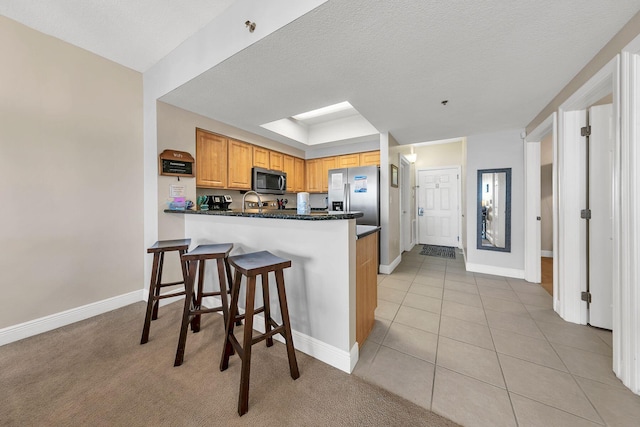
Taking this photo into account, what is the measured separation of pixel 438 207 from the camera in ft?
18.2

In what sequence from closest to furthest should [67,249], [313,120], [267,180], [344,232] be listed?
1. [344,232]
2. [67,249]
3. [267,180]
4. [313,120]

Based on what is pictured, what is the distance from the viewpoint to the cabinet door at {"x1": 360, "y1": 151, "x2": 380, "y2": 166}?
4.14 meters

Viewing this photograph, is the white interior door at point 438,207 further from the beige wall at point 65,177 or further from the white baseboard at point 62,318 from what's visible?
the white baseboard at point 62,318

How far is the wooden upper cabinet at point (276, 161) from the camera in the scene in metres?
4.07

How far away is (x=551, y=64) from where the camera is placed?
1740 mm

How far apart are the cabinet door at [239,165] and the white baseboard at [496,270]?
394 cm

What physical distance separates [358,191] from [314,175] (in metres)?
1.42

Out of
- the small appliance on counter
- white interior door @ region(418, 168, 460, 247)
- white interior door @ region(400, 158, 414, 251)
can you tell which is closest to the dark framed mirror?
white interior door @ region(400, 158, 414, 251)

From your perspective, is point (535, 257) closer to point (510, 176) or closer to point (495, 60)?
point (510, 176)

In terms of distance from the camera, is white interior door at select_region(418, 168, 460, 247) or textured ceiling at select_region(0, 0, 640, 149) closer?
textured ceiling at select_region(0, 0, 640, 149)

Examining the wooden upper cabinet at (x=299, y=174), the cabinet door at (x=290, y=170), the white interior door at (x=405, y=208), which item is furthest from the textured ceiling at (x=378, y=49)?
the white interior door at (x=405, y=208)

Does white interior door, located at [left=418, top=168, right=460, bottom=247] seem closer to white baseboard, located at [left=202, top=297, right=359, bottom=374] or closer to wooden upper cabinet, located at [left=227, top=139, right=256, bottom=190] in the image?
wooden upper cabinet, located at [left=227, top=139, right=256, bottom=190]

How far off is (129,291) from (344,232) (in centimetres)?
261

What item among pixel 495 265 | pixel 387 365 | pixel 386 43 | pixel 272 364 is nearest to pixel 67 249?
pixel 272 364
